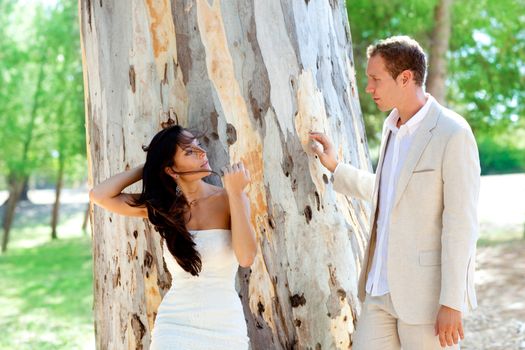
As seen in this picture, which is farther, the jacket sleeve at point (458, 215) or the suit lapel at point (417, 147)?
the suit lapel at point (417, 147)

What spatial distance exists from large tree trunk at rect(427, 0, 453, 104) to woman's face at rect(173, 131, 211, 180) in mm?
11652

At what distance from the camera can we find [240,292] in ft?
14.9

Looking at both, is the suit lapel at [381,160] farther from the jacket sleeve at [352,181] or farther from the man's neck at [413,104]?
the jacket sleeve at [352,181]

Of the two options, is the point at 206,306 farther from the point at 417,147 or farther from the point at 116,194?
the point at 417,147

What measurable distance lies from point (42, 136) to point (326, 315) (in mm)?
23487

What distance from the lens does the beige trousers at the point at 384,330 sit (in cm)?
363

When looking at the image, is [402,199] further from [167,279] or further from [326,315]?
[167,279]

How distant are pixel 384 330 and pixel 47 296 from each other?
12.7 metres

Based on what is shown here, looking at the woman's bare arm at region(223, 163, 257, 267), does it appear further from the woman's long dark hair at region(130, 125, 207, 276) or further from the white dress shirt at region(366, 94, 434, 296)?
the white dress shirt at region(366, 94, 434, 296)

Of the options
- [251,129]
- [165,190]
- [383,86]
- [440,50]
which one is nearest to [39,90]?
[440,50]

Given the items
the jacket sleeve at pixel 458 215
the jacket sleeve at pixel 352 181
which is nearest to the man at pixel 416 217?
the jacket sleeve at pixel 458 215

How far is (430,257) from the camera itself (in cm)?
360

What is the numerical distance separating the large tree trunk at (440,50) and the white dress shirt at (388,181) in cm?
1147

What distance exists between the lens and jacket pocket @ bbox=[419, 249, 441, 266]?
3600 millimetres
